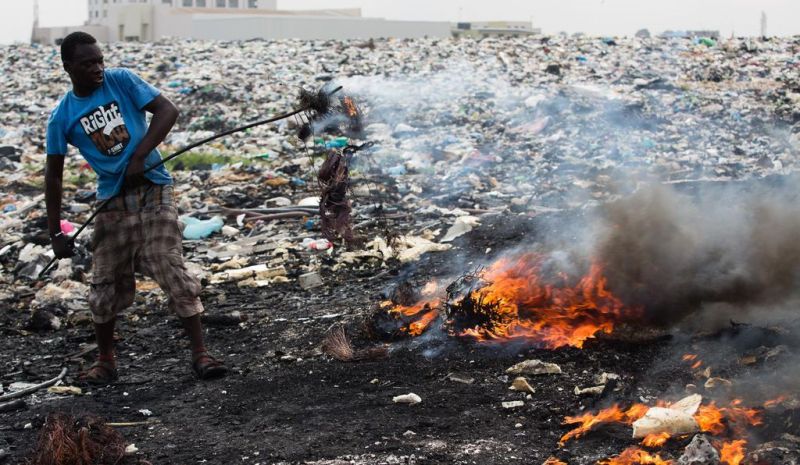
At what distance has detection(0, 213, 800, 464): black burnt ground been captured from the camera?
306cm

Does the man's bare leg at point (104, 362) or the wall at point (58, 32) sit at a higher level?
the wall at point (58, 32)

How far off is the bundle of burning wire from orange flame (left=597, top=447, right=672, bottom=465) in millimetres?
2179

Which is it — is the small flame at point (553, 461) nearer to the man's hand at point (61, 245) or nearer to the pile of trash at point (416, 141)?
the pile of trash at point (416, 141)

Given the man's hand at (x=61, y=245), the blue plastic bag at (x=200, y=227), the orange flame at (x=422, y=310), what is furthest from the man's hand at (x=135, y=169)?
the blue plastic bag at (x=200, y=227)

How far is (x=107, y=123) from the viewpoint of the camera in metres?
3.80

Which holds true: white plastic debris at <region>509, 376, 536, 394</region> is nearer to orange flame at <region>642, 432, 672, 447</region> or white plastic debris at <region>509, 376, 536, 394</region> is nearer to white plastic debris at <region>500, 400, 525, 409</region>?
white plastic debris at <region>500, 400, 525, 409</region>

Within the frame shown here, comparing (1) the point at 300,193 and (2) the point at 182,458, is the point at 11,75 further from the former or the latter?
(2) the point at 182,458

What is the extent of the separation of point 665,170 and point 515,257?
4742mm

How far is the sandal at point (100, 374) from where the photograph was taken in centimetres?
406

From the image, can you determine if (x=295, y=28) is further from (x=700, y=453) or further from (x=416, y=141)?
(x=700, y=453)

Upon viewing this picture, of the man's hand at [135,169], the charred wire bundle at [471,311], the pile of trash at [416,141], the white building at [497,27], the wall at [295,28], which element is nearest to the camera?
the man's hand at [135,169]

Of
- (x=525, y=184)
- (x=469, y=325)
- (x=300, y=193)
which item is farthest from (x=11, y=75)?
(x=469, y=325)

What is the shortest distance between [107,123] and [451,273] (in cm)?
254

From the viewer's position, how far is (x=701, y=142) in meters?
10.4
